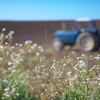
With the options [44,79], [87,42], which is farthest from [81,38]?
[44,79]

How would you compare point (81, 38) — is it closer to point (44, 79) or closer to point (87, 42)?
point (87, 42)

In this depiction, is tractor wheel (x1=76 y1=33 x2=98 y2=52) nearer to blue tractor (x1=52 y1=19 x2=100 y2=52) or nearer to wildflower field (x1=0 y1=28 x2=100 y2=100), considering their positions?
blue tractor (x1=52 y1=19 x2=100 y2=52)

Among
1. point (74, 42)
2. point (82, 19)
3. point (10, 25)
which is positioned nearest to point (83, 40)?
point (74, 42)

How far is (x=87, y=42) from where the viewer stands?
893cm

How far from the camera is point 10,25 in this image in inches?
1157

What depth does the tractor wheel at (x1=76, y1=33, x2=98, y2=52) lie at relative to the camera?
868 cm

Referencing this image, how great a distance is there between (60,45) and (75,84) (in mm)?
7579

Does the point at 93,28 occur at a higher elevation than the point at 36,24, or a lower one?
lower

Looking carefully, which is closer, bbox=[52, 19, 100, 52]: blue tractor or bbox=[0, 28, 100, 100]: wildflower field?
bbox=[0, 28, 100, 100]: wildflower field

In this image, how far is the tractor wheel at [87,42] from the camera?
28.5ft

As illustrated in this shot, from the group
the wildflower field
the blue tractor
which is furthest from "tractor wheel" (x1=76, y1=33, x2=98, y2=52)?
the wildflower field

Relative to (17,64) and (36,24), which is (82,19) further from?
(36,24)

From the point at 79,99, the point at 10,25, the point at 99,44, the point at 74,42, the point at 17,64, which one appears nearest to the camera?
the point at 17,64

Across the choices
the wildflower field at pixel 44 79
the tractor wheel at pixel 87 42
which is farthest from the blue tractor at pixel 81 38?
the wildflower field at pixel 44 79
